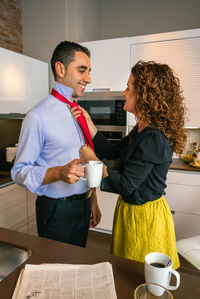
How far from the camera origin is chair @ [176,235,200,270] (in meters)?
Result: 1.36

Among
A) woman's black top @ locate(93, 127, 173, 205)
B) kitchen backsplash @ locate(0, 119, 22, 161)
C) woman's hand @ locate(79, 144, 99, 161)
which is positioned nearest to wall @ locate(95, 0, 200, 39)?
kitchen backsplash @ locate(0, 119, 22, 161)

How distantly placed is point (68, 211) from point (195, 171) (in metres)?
1.55

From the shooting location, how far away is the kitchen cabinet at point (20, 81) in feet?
7.13

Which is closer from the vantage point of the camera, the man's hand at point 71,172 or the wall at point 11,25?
the man's hand at point 71,172

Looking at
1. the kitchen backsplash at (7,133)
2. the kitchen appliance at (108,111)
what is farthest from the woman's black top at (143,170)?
the kitchen backsplash at (7,133)

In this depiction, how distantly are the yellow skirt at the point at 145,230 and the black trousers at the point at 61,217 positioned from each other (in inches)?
9.7

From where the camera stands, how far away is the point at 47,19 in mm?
2936

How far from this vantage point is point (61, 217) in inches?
52.7

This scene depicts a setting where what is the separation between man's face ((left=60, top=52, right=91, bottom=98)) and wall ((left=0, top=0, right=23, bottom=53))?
1879 mm

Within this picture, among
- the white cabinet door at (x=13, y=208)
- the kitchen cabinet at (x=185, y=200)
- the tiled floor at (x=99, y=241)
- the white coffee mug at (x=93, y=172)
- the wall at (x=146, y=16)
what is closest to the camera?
the white coffee mug at (x=93, y=172)

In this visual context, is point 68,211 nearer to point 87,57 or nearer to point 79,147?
point 79,147

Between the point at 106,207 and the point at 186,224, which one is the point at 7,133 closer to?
the point at 106,207

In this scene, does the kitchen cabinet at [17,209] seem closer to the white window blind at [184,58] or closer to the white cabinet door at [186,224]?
the white cabinet door at [186,224]

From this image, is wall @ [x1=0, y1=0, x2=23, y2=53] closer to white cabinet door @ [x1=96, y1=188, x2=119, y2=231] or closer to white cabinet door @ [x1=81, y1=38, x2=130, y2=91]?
white cabinet door @ [x1=81, y1=38, x2=130, y2=91]
